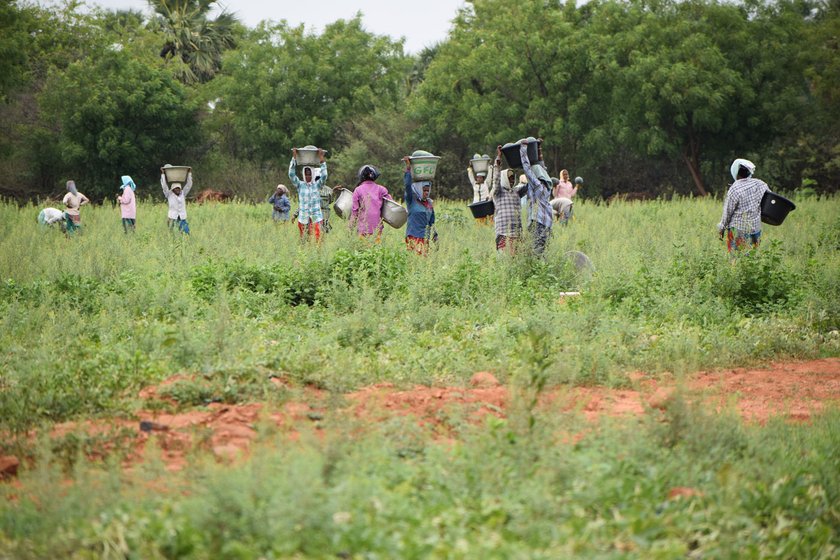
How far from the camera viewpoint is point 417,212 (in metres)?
12.6

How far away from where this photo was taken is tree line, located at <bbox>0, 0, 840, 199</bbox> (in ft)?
106

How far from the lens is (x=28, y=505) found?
14.0ft

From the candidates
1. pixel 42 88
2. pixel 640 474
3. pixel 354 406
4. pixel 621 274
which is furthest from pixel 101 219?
pixel 42 88

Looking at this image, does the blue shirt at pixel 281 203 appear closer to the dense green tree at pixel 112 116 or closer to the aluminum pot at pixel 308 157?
the aluminum pot at pixel 308 157

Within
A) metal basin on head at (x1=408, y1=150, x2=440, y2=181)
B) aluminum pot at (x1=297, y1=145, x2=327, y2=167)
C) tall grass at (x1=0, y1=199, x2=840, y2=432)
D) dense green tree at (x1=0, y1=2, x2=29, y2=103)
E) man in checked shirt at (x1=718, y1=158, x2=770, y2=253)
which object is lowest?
tall grass at (x1=0, y1=199, x2=840, y2=432)

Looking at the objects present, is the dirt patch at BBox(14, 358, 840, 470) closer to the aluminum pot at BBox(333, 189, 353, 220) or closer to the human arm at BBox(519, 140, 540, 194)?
the human arm at BBox(519, 140, 540, 194)

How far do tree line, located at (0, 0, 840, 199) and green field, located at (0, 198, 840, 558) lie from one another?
20.2m

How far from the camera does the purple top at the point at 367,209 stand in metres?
13.0

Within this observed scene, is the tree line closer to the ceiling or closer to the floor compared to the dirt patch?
closer to the ceiling

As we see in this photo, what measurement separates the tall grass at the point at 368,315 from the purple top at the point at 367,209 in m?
0.96

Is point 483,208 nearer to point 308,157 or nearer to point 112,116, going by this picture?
point 308,157

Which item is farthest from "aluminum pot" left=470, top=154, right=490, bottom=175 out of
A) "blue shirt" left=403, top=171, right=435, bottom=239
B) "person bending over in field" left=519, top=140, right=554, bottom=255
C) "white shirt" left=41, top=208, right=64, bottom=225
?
"white shirt" left=41, top=208, right=64, bottom=225

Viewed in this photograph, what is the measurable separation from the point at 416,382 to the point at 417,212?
5.94 m

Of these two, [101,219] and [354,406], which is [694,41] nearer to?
[101,219]
